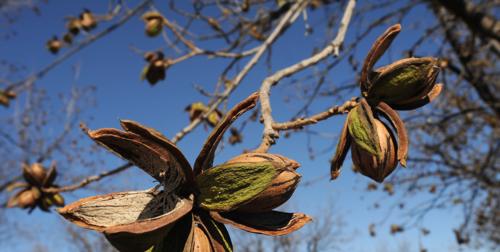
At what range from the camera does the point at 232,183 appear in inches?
31.1

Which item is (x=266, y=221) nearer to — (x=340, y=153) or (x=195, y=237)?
(x=195, y=237)

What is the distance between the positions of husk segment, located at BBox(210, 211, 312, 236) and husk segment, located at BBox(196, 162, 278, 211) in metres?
0.03

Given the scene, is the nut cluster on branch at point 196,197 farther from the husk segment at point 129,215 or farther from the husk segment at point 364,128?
the husk segment at point 364,128

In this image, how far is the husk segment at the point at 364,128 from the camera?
95 centimetres

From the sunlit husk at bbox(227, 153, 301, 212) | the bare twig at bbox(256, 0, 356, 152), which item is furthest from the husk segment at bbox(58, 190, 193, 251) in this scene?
the bare twig at bbox(256, 0, 356, 152)

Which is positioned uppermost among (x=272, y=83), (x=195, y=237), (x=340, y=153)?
(x=272, y=83)

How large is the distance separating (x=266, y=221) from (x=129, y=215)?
0.25 m

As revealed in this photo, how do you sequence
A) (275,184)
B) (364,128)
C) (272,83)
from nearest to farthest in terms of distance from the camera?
1. (275,184)
2. (364,128)
3. (272,83)

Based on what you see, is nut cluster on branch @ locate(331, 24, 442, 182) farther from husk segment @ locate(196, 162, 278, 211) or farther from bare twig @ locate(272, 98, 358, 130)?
husk segment @ locate(196, 162, 278, 211)

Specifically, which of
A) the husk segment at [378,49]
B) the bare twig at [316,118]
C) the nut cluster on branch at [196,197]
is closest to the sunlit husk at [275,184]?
the nut cluster on branch at [196,197]

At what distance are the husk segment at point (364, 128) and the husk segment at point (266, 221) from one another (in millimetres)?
225

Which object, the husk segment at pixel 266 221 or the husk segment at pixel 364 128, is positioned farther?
the husk segment at pixel 364 128

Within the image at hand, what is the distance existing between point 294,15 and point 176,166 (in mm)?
1695

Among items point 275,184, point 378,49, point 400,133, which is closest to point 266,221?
point 275,184
